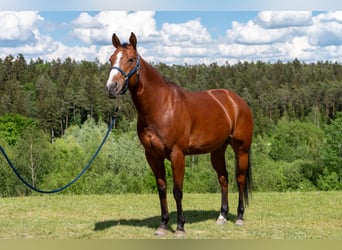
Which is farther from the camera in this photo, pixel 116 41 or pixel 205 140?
pixel 205 140

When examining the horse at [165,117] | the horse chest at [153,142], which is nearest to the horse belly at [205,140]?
the horse at [165,117]

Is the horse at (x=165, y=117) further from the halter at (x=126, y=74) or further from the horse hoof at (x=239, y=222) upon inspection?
the horse hoof at (x=239, y=222)

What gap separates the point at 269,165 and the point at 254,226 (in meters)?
39.2

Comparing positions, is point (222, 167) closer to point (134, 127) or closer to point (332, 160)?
point (332, 160)

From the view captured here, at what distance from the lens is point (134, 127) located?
197 feet

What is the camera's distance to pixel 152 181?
3788 cm

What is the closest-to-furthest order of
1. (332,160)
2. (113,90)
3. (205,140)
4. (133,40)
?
(113,90) → (133,40) → (205,140) → (332,160)

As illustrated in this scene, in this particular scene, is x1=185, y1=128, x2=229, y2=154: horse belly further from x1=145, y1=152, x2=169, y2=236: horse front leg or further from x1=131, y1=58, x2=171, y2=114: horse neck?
→ x1=131, y1=58, x2=171, y2=114: horse neck

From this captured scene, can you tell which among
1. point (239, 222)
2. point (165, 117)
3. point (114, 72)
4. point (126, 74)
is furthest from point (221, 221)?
point (114, 72)

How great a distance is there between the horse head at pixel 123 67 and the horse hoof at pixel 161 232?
7.41ft

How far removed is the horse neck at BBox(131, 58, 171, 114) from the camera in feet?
20.5

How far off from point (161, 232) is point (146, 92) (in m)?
2.14

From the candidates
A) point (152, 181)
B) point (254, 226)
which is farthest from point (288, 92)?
point (254, 226)

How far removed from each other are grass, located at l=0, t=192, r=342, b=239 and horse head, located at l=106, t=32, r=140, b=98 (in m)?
2.31
